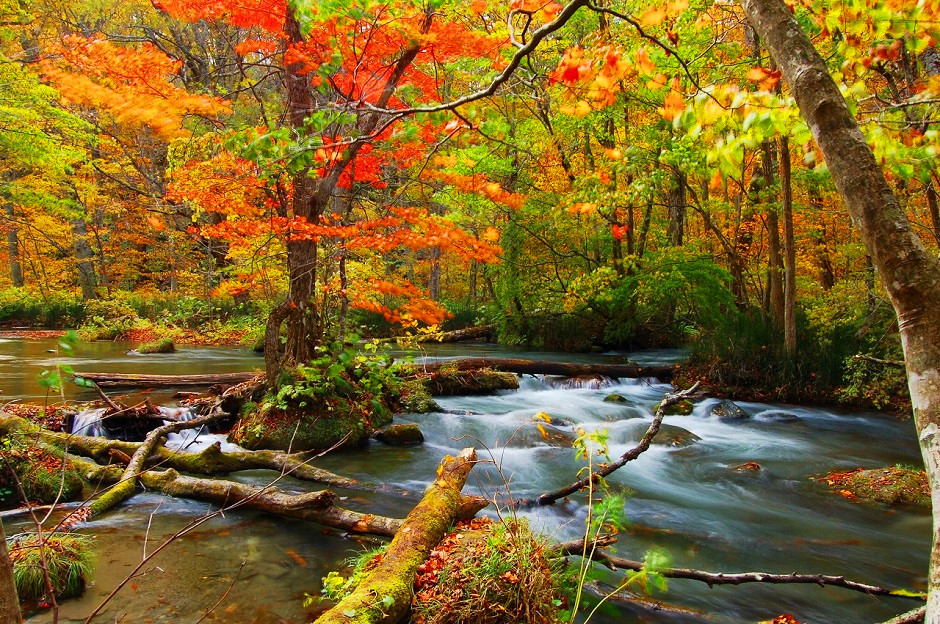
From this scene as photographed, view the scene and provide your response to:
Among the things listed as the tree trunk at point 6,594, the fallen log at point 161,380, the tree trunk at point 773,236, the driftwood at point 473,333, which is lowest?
the fallen log at point 161,380

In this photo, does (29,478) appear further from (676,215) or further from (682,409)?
(676,215)

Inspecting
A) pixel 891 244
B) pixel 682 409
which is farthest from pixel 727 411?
pixel 891 244

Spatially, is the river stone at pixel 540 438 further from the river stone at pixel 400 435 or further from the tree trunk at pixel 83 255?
the tree trunk at pixel 83 255

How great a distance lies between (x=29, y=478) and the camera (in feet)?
14.5

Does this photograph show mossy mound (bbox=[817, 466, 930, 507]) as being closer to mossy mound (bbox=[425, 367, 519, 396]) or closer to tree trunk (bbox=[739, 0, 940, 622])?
tree trunk (bbox=[739, 0, 940, 622])

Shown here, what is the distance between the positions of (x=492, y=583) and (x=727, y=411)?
297 inches

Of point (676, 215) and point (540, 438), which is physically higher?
point (676, 215)

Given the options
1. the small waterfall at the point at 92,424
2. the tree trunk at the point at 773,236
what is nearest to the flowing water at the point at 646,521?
the small waterfall at the point at 92,424

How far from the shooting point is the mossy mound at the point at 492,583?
2.51 meters

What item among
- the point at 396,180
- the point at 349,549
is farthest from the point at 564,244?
the point at 349,549

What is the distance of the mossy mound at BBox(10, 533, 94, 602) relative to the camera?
3.09 meters

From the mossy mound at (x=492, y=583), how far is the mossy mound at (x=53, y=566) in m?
2.16

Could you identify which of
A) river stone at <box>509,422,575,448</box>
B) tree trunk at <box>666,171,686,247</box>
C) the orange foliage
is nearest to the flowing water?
river stone at <box>509,422,575,448</box>

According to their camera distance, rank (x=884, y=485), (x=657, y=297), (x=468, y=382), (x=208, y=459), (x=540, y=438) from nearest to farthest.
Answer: (x=208, y=459)
(x=884, y=485)
(x=540, y=438)
(x=468, y=382)
(x=657, y=297)
